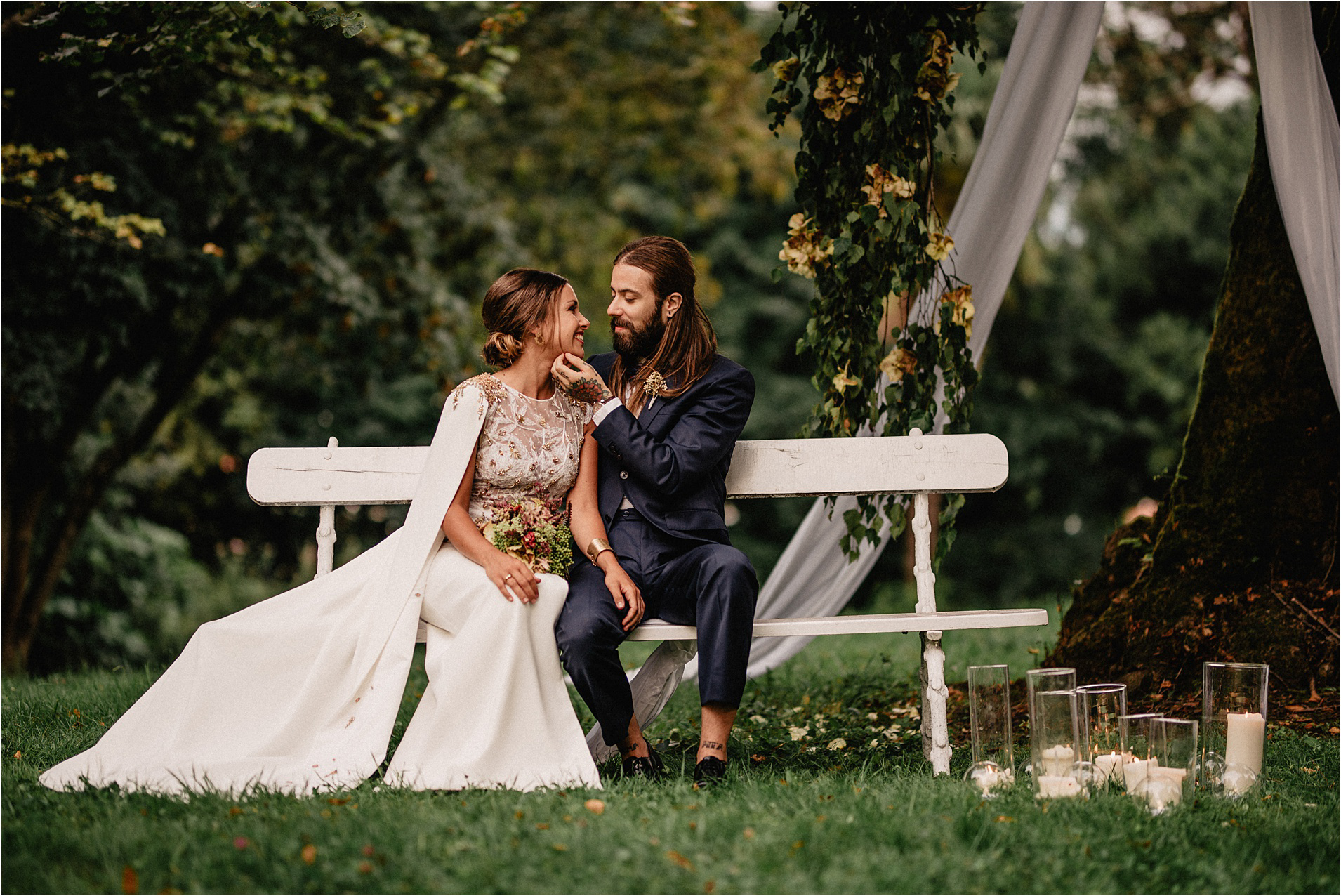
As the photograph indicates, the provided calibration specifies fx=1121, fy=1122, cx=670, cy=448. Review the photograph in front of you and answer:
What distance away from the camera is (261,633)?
11.4 ft

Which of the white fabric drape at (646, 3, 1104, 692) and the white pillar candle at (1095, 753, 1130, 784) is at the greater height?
the white fabric drape at (646, 3, 1104, 692)

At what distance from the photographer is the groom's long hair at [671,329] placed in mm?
3773

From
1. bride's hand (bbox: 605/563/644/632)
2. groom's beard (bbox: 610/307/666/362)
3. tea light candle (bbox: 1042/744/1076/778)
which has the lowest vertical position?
tea light candle (bbox: 1042/744/1076/778)

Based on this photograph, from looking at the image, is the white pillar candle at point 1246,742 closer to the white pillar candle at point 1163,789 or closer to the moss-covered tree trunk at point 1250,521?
the white pillar candle at point 1163,789

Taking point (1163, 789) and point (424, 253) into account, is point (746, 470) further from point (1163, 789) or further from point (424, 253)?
point (424, 253)

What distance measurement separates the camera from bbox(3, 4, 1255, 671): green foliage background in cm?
606

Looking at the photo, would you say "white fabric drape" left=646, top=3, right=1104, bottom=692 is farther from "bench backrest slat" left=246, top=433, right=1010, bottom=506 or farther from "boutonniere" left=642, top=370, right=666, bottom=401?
"boutonniere" left=642, top=370, right=666, bottom=401

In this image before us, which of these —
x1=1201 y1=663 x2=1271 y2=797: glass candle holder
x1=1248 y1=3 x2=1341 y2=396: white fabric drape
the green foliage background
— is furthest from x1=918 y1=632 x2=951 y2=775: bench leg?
the green foliage background

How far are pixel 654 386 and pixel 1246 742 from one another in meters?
2.09

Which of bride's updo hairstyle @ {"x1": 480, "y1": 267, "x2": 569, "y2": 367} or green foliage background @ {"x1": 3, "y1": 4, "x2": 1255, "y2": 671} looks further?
green foliage background @ {"x1": 3, "y1": 4, "x2": 1255, "y2": 671}

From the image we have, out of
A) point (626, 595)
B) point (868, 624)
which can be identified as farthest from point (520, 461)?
point (868, 624)

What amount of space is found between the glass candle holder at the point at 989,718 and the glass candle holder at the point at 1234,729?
57 centimetres

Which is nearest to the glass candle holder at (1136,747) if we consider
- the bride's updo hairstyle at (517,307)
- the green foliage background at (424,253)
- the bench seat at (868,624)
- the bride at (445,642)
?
the bench seat at (868,624)

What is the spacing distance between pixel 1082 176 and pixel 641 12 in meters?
8.12
